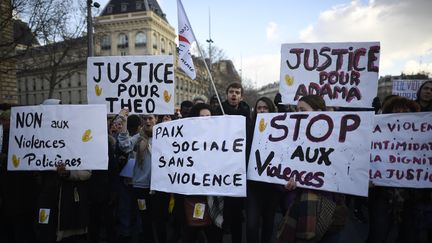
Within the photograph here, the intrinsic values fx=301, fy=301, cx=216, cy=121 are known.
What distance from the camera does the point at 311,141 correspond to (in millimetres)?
2676

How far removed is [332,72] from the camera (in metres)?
3.93

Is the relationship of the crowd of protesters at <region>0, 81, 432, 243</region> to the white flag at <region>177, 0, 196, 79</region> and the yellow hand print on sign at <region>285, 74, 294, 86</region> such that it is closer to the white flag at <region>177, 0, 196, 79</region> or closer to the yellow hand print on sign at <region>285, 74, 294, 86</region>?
the yellow hand print on sign at <region>285, 74, 294, 86</region>

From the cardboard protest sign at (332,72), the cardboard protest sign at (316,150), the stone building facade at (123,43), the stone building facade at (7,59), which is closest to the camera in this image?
the cardboard protest sign at (316,150)

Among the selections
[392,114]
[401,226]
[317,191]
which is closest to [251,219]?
[317,191]

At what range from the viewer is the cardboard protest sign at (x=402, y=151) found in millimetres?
3037

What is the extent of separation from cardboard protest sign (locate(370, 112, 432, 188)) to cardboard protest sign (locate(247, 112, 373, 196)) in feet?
2.98

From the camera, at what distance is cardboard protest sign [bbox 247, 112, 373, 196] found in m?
2.48

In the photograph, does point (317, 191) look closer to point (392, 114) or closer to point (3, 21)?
point (392, 114)

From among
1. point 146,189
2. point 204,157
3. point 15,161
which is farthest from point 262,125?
point 15,161

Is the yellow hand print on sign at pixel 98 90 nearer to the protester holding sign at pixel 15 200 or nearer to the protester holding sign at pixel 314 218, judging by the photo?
the protester holding sign at pixel 15 200

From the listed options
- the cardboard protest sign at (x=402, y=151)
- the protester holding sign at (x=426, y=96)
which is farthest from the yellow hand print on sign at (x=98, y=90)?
the protester holding sign at (x=426, y=96)

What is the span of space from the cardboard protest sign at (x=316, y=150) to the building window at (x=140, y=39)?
179 feet

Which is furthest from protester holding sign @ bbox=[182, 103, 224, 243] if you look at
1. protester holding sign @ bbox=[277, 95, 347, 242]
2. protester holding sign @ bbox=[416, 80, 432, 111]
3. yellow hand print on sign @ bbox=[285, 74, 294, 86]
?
protester holding sign @ bbox=[416, 80, 432, 111]

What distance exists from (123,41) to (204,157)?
57.0 m
